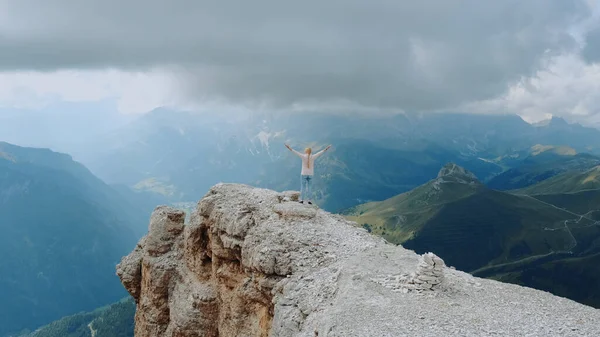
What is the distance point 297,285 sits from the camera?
3112 centimetres

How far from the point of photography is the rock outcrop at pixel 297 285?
23.7 m

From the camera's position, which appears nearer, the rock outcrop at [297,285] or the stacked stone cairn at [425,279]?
the rock outcrop at [297,285]

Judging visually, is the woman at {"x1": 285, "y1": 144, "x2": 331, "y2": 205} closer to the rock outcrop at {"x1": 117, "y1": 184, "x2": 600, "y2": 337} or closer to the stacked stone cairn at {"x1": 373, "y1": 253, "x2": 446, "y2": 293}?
the rock outcrop at {"x1": 117, "y1": 184, "x2": 600, "y2": 337}

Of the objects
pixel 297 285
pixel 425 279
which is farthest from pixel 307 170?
pixel 425 279

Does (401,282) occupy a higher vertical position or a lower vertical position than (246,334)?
higher

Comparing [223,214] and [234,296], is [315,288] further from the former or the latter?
[223,214]

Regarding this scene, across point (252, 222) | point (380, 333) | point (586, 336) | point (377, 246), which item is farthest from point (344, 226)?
point (586, 336)

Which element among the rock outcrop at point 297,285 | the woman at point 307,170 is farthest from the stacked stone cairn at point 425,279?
the woman at point 307,170

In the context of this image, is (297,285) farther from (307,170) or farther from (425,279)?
(307,170)

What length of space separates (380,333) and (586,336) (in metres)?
10.3

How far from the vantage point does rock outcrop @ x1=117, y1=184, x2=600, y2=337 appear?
23.7m

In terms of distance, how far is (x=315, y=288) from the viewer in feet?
97.2

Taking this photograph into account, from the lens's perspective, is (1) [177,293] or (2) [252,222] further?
(1) [177,293]

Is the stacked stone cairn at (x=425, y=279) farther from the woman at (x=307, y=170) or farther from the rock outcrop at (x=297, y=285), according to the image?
the woman at (x=307, y=170)
